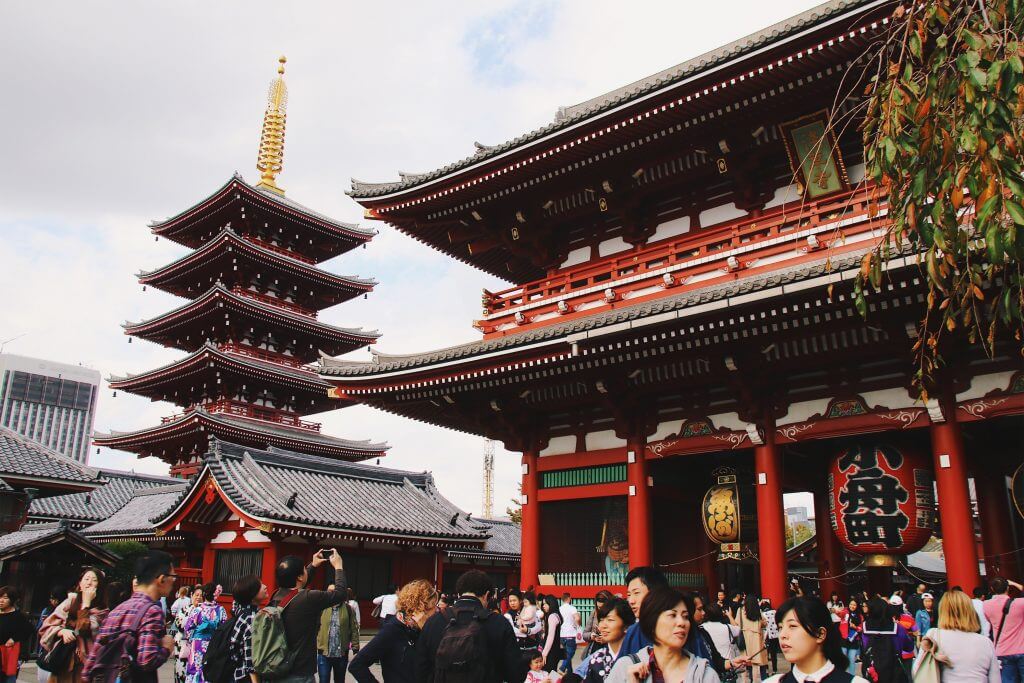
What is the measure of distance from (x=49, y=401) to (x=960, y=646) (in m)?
169

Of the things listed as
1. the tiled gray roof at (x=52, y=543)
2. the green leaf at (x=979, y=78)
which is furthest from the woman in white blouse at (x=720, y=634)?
the tiled gray roof at (x=52, y=543)

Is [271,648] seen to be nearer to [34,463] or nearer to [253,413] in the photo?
[34,463]

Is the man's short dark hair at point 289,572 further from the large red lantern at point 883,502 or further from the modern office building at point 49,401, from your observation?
the modern office building at point 49,401

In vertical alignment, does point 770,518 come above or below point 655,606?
above

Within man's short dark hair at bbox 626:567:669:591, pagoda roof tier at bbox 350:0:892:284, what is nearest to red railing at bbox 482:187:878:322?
pagoda roof tier at bbox 350:0:892:284

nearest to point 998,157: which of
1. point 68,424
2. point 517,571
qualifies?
point 517,571

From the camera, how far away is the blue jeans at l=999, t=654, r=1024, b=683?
756 cm

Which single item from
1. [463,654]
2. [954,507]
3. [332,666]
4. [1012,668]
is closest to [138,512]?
[332,666]

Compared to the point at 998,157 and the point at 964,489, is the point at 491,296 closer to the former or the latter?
the point at 964,489

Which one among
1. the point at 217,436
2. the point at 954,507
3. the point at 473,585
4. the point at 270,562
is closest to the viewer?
the point at 473,585

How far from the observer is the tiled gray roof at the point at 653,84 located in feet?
35.7

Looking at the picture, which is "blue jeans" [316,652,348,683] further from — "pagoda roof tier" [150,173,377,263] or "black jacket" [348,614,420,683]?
"pagoda roof tier" [150,173,377,263]

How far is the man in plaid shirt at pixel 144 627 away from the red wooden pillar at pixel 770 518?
369 inches

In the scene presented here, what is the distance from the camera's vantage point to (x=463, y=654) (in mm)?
4496
